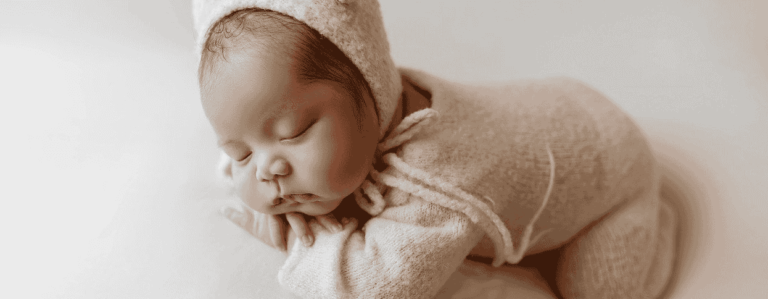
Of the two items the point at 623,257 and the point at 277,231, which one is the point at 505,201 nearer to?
the point at 623,257

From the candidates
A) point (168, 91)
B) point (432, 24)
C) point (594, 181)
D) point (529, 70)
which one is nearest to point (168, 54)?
point (168, 91)

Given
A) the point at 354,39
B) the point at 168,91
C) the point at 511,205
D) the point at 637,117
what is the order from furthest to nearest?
the point at 168,91
the point at 637,117
the point at 511,205
the point at 354,39

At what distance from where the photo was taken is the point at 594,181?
95 cm

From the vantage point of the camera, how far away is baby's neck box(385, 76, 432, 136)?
91 cm

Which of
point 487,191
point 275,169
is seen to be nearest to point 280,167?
point 275,169

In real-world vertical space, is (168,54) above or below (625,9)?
below

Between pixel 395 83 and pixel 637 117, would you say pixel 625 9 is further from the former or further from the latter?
pixel 395 83

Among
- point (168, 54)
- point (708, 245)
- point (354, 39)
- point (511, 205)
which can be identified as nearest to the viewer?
point (354, 39)

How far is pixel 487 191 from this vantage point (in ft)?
2.89

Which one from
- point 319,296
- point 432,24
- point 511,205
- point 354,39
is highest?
point 354,39

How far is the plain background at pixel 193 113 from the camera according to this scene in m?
1.04

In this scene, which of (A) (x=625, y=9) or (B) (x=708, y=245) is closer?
(B) (x=708, y=245)

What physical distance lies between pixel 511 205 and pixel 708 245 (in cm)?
43

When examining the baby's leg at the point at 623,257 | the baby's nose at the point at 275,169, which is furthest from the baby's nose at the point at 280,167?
the baby's leg at the point at 623,257
